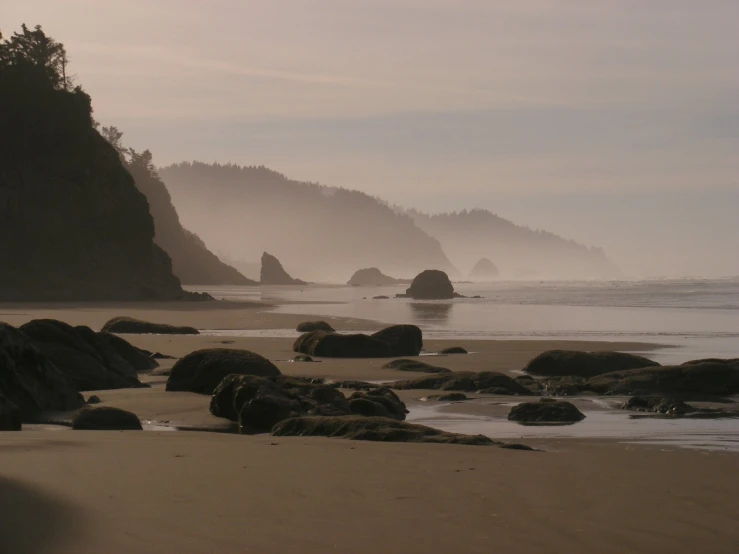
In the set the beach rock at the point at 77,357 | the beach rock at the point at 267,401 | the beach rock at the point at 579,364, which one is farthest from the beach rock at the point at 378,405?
the beach rock at the point at 579,364

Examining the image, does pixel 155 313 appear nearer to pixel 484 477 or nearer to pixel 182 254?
pixel 484 477

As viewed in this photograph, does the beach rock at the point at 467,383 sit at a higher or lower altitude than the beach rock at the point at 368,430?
lower

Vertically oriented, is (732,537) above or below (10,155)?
below

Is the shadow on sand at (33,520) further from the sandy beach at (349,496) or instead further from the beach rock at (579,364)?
the beach rock at (579,364)

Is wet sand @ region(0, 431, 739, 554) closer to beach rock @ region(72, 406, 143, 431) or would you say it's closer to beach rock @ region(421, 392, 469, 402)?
beach rock @ region(72, 406, 143, 431)

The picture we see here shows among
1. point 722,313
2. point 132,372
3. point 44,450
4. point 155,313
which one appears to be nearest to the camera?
point 44,450

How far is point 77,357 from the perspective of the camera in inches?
562

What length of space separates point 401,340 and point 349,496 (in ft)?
54.6

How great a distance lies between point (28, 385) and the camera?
1118 centimetres

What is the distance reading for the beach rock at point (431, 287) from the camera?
82.9 metres

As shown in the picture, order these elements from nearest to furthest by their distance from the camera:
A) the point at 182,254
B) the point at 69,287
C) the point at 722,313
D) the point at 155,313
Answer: the point at 155,313 → the point at 722,313 → the point at 69,287 → the point at 182,254

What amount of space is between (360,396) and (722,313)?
3663 centimetres

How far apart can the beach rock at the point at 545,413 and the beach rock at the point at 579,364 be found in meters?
6.01

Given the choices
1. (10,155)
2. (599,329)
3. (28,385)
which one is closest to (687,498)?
(28,385)
